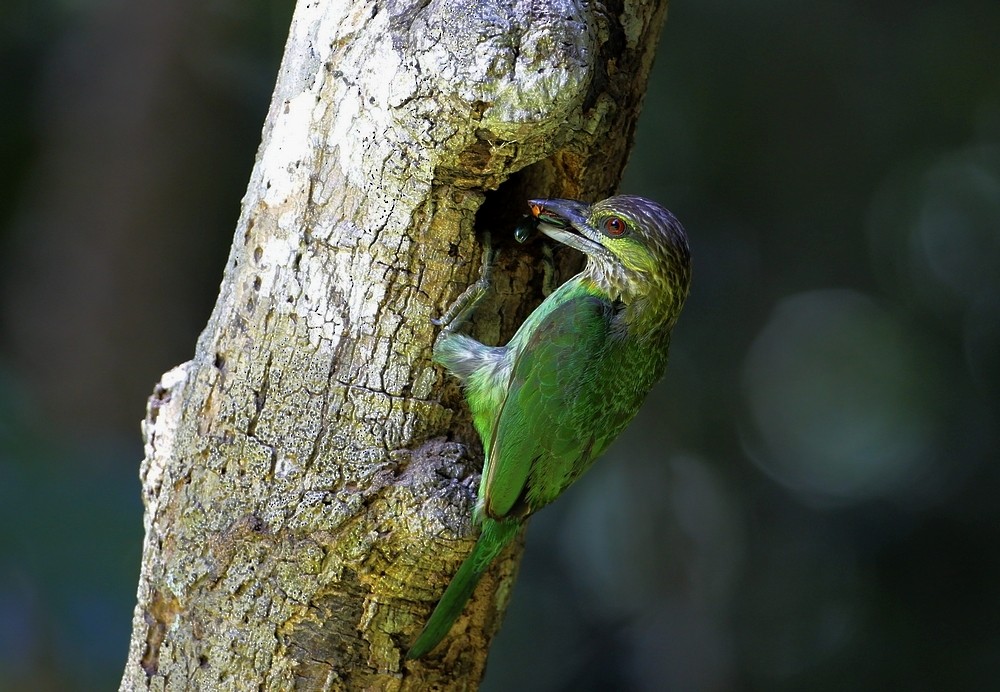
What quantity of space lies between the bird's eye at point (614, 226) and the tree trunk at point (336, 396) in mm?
159

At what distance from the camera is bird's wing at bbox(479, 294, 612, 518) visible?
2.37 metres

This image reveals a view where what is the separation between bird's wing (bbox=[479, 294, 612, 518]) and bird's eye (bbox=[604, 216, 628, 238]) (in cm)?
18

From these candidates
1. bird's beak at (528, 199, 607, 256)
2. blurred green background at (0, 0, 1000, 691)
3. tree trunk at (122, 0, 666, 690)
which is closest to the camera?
tree trunk at (122, 0, 666, 690)

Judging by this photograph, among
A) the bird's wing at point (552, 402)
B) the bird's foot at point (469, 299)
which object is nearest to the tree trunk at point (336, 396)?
the bird's foot at point (469, 299)

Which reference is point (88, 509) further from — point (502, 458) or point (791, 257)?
point (791, 257)

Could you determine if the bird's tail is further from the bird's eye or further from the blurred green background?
the blurred green background

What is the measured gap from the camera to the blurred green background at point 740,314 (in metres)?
4.46

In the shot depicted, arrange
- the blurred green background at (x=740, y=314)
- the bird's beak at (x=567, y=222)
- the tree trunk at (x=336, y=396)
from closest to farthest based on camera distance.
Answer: the tree trunk at (x=336, y=396) < the bird's beak at (x=567, y=222) < the blurred green background at (x=740, y=314)

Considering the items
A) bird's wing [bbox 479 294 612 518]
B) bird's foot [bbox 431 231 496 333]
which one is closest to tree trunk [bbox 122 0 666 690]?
bird's foot [bbox 431 231 496 333]

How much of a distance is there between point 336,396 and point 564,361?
596 mm

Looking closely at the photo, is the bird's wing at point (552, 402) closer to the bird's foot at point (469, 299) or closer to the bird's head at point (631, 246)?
the bird's head at point (631, 246)

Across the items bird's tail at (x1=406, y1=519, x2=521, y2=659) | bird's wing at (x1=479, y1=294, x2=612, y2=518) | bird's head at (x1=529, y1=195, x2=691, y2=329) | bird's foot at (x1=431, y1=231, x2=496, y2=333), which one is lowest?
bird's tail at (x1=406, y1=519, x2=521, y2=659)

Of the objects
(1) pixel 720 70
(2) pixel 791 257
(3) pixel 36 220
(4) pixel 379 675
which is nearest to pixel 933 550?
(2) pixel 791 257

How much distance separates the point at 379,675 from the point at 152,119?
3346 millimetres
